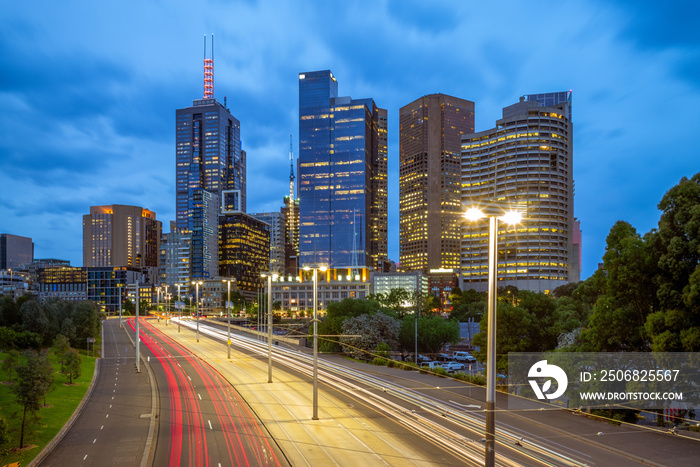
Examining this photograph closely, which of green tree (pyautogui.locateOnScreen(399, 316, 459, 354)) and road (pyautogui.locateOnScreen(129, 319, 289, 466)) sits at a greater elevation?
road (pyautogui.locateOnScreen(129, 319, 289, 466))

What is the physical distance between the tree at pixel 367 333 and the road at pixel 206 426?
23.6m

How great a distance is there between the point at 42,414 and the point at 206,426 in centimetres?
1369

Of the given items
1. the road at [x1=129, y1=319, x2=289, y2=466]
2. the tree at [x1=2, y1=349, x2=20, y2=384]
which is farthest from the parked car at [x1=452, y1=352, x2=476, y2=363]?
the tree at [x1=2, y1=349, x2=20, y2=384]

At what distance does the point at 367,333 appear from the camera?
239ft

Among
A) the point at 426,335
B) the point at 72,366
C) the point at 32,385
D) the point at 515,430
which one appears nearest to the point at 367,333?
the point at 426,335

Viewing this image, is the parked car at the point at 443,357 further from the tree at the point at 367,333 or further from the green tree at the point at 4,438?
the green tree at the point at 4,438

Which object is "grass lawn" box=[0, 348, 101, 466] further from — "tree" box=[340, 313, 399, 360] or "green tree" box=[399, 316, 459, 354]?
"green tree" box=[399, 316, 459, 354]

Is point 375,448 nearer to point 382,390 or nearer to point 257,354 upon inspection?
point 382,390

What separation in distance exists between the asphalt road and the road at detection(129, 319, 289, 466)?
52.4 inches

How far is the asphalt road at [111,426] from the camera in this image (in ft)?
89.7

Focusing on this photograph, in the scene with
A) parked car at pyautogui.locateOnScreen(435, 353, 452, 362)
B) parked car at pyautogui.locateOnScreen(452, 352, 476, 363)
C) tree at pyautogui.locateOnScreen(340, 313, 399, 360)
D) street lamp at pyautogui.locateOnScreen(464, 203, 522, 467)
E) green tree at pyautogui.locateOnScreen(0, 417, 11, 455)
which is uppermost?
street lamp at pyautogui.locateOnScreen(464, 203, 522, 467)

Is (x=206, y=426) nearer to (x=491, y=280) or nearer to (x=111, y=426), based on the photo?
(x=111, y=426)

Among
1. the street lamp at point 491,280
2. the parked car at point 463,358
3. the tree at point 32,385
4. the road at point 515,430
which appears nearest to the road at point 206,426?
the tree at point 32,385

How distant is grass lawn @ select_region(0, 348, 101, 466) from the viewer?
28453 millimetres
